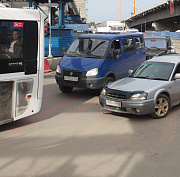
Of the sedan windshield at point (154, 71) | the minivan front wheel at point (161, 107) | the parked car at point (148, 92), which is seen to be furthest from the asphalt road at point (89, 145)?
the sedan windshield at point (154, 71)

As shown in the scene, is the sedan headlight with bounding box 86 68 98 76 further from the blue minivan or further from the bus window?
the bus window

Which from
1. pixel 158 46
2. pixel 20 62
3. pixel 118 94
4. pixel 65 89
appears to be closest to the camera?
pixel 20 62

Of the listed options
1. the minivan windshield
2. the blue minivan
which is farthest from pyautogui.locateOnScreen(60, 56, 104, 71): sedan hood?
the minivan windshield

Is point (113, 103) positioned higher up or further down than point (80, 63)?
further down

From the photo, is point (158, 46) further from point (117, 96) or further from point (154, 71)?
point (117, 96)

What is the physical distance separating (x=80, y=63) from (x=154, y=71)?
8.96 feet

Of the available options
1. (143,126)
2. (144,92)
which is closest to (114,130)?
(143,126)

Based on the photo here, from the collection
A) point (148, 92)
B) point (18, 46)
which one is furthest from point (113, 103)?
point (18, 46)

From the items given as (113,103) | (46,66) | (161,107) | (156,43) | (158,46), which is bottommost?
(161,107)

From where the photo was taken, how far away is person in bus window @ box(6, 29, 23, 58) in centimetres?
668

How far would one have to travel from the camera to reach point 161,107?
7629 mm

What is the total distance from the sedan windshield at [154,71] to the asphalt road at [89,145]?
1041 mm

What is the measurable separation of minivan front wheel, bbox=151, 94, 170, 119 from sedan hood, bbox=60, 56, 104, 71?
299 cm

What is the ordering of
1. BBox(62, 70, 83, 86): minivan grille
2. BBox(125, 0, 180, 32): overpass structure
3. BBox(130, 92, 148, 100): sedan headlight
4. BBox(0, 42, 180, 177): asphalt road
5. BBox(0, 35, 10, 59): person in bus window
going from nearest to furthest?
BBox(0, 42, 180, 177): asphalt road < BBox(0, 35, 10, 59): person in bus window < BBox(130, 92, 148, 100): sedan headlight < BBox(62, 70, 83, 86): minivan grille < BBox(125, 0, 180, 32): overpass structure
